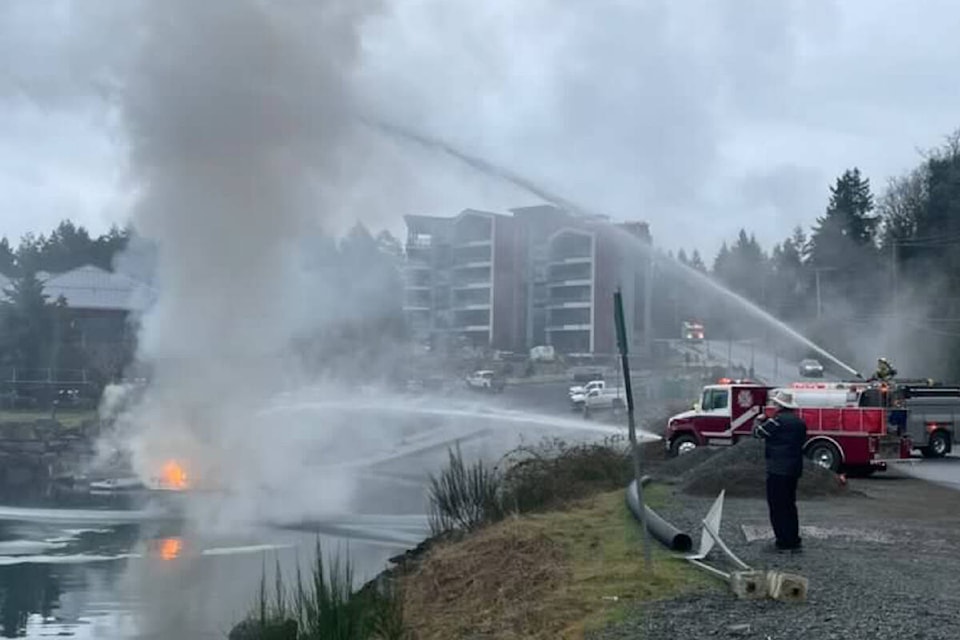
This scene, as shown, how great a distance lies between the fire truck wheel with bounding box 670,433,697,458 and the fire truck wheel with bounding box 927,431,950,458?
1152cm

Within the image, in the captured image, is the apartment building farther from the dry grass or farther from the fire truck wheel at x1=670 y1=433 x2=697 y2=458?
the dry grass

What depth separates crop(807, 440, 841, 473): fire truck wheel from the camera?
99.8ft

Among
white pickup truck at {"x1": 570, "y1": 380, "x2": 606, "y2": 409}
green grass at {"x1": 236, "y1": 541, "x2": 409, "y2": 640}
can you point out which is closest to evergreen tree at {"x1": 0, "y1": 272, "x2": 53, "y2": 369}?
white pickup truck at {"x1": 570, "y1": 380, "x2": 606, "y2": 409}

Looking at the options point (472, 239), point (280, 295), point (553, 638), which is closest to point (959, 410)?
point (472, 239)

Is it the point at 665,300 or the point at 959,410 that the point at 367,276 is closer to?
the point at 665,300

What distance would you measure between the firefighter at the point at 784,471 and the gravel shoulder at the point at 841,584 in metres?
0.30

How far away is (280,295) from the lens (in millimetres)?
27625

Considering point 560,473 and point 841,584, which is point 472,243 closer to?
point 560,473

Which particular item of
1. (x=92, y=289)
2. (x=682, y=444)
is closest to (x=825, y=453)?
(x=682, y=444)

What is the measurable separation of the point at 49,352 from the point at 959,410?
138ft

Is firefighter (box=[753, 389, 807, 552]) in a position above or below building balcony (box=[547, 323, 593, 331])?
below

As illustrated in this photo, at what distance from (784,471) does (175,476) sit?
17.7 metres

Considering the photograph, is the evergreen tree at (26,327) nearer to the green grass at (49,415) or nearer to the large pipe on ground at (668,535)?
the green grass at (49,415)

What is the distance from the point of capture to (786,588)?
11.6m
